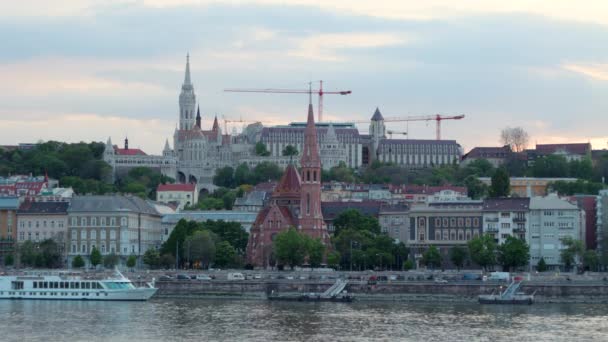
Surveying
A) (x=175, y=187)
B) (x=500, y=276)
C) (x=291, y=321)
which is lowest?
(x=291, y=321)

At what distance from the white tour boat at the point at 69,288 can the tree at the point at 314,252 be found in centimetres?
2109

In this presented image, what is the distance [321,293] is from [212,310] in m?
12.9

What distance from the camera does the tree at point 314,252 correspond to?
12479cm

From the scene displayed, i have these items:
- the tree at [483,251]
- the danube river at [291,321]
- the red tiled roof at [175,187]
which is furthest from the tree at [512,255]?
the red tiled roof at [175,187]

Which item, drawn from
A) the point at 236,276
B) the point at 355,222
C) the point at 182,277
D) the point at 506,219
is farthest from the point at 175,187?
the point at 182,277

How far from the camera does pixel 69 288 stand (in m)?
106

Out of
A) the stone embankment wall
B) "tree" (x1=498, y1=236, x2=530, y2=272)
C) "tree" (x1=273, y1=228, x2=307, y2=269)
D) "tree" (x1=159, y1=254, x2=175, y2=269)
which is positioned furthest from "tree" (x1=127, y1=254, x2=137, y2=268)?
"tree" (x1=498, y1=236, x2=530, y2=272)

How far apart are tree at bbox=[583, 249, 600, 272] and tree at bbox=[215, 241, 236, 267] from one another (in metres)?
27.0

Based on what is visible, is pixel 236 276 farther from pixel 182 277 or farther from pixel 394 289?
pixel 394 289

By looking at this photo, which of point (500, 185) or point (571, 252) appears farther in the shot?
point (500, 185)

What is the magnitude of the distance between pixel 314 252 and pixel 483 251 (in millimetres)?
12728

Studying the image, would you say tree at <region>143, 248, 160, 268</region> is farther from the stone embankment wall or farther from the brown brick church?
the stone embankment wall

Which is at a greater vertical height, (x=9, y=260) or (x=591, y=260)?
(x=591, y=260)

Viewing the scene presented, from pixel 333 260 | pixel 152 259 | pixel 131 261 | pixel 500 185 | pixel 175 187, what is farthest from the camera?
pixel 175 187
